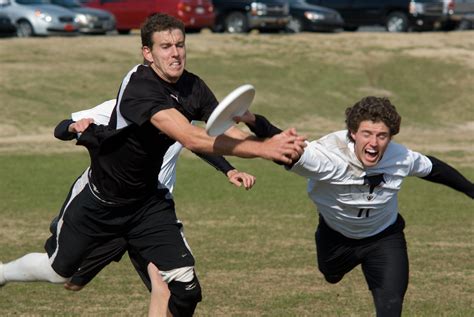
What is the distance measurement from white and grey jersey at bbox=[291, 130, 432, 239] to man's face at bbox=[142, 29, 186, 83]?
94cm

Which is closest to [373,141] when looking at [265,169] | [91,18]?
[265,169]

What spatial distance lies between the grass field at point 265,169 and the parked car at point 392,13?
191 centimetres

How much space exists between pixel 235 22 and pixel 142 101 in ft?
94.7

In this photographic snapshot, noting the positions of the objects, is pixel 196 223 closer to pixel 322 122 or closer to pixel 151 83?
pixel 151 83

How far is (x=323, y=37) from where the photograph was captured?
109 ft

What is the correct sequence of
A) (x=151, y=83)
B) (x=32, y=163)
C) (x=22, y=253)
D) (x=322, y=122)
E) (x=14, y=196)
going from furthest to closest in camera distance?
(x=322, y=122), (x=32, y=163), (x=14, y=196), (x=22, y=253), (x=151, y=83)

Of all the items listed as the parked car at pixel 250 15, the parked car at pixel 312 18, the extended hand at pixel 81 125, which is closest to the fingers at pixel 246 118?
the extended hand at pixel 81 125

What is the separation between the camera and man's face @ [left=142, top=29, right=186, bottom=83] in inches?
264

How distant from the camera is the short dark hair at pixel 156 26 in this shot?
265 inches

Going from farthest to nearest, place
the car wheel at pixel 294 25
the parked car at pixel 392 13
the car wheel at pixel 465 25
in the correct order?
the car wheel at pixel 465 25, the parked car at pixel 392 13, the car wheel at pixel 294 25

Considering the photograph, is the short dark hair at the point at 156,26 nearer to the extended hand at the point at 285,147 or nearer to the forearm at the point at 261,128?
the forearm at the point at 261,128

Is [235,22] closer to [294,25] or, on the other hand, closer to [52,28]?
[294,25]

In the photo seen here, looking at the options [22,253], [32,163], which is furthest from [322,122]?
[22,253]

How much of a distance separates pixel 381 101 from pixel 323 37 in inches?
1045
